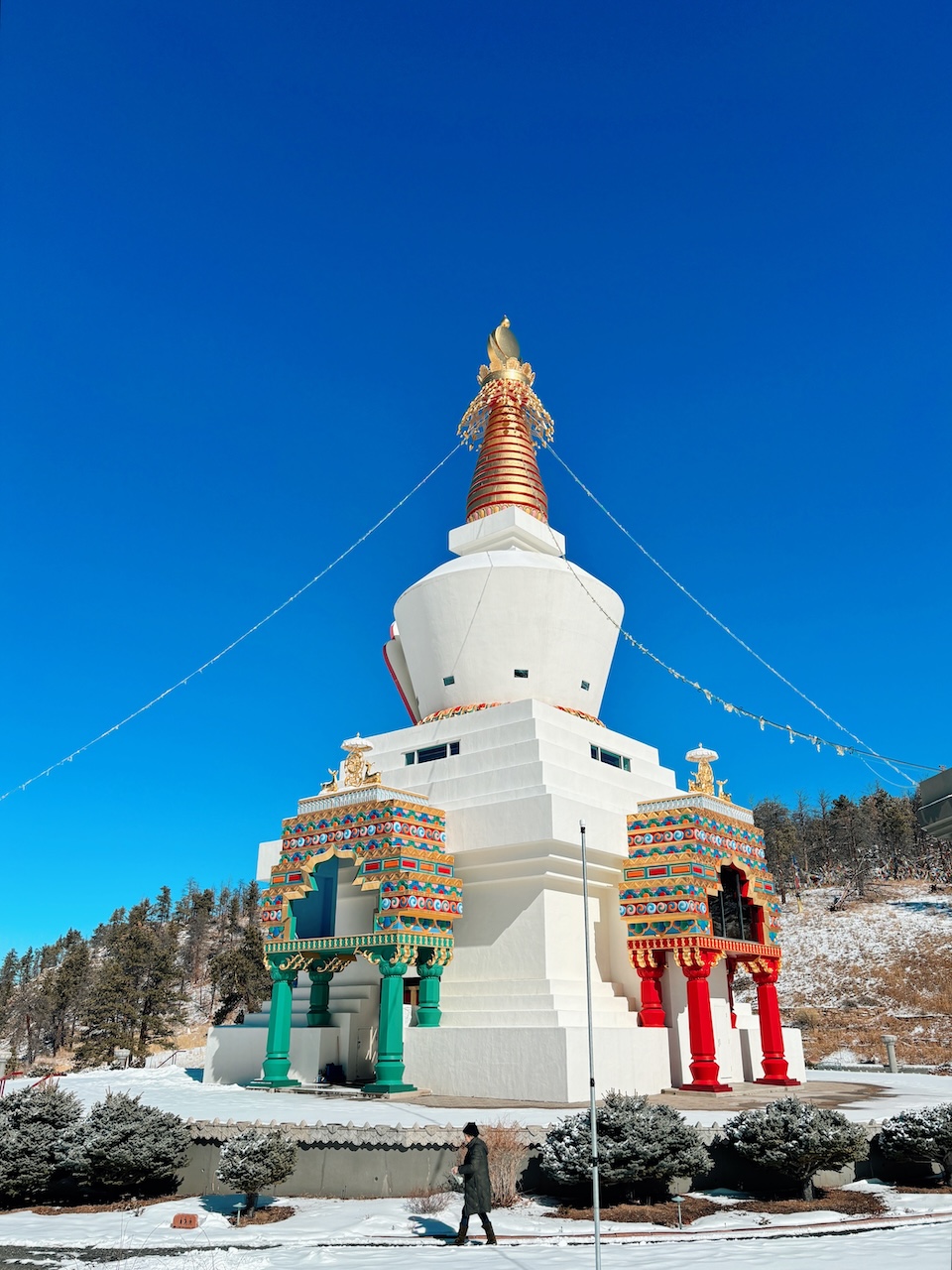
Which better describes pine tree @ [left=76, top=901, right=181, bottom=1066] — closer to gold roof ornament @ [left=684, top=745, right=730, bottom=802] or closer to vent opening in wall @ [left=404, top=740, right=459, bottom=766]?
vent opening in wall @ [left=404, top=740, right=459, bottom=766]

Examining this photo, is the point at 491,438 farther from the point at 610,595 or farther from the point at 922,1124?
the point at 922,1124

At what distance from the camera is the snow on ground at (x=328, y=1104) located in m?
14.5

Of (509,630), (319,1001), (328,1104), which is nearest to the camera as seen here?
(328,1104)

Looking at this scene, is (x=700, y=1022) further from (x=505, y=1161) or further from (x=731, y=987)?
(x=505, y=1161)

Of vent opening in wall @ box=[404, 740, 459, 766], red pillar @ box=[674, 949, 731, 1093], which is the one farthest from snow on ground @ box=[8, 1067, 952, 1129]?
vent opening in wall @ box=[404, 740, 459, 766]

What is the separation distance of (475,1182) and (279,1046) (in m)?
12.3

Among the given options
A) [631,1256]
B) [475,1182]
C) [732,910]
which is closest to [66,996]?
[732,910]

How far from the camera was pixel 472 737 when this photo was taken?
23531 mm

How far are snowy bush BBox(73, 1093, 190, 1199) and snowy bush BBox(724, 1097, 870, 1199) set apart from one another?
22.7 feet

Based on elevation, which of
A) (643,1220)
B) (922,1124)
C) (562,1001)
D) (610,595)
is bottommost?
(643,1220)

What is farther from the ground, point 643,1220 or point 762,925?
point 762,925

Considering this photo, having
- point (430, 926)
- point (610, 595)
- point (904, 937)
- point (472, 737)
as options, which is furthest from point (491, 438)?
point (904, 937)

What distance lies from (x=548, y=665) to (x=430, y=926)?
7.96m

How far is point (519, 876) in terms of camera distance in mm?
21031
